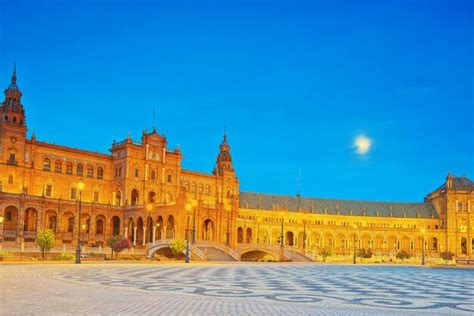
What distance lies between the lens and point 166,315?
14.9 meters

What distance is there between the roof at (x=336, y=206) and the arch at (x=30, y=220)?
62216 millimetres

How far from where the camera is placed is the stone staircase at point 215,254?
3142 inches

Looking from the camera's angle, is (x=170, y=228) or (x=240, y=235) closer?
(x=170, y=228)

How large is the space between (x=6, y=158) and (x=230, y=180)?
56497 millimetres

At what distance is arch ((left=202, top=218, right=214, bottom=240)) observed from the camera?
10950cm

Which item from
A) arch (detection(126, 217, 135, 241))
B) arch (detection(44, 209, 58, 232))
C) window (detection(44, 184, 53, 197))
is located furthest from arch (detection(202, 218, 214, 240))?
window (detection(44, 184, 53, 197))

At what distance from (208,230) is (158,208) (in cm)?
1742

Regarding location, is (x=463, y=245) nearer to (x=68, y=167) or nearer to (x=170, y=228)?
(x=170, y=228)

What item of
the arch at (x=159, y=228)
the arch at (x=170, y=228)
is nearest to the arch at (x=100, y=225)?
the arch at (x=159, y=228)

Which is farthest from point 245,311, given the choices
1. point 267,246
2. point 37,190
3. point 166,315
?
point 37,190

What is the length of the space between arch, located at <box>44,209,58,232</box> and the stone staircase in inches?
1090

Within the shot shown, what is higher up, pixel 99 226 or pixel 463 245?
pixel 99 226

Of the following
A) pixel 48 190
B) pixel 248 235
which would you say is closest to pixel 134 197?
pixel 48 190

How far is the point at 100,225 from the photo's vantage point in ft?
340
